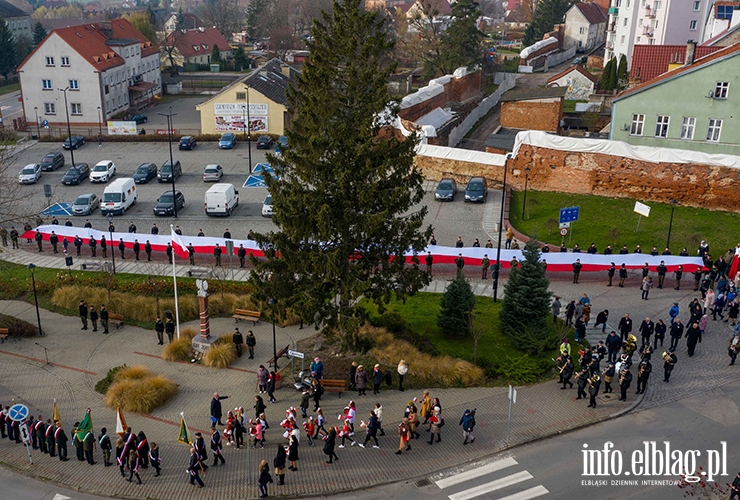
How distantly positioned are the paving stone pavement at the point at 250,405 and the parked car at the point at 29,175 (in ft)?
66.9

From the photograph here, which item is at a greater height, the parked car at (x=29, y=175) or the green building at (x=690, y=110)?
the green building at (x=690, y=110)

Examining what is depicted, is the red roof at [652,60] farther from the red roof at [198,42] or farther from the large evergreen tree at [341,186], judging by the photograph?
the red roof at [198,42]

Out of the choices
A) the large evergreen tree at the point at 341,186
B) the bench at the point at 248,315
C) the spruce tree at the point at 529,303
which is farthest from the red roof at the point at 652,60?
the bench at the point at 248,315

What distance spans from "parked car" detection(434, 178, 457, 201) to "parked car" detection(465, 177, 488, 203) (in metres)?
0.97

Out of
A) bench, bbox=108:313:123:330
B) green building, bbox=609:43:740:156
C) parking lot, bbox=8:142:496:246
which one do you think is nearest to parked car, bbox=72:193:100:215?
parking lot, bbox=8:142:496:246

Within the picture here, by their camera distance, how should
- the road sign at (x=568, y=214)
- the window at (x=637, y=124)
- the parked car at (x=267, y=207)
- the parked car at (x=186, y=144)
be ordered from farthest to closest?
the parked car at (x=186, y=144) → the window at (x=637, y=124) → the parked car at (x=267, y=207) → the road sign at (x=568, y=214)

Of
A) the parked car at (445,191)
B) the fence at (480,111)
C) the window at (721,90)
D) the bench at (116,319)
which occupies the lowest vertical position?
the bench at (116,319)

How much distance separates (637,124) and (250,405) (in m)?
30.5

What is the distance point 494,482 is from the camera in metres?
17.7

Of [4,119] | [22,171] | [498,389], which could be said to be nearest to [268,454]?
[498,389]

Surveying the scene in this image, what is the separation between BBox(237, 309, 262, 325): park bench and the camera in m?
26.5

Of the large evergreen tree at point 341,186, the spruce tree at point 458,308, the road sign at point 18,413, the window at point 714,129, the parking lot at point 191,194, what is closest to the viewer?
the road sign at point 18,413

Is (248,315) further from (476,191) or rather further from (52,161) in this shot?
(52,161)

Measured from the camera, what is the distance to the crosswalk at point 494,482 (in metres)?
17.1
